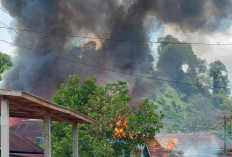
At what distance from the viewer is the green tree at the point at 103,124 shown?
26406 millimetres

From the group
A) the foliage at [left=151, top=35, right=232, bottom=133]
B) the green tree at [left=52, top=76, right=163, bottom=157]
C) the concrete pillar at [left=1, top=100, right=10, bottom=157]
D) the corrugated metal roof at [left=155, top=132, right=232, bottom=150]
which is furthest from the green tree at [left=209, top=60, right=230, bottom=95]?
the concrete pillar at [left=1, top=100, right=10, bottom=157]

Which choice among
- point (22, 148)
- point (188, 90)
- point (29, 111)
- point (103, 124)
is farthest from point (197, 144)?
point (29, 111)

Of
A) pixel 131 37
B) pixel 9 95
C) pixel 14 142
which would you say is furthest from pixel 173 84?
pixel 9 95

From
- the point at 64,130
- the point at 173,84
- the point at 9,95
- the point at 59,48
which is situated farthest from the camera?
the point at 173,84

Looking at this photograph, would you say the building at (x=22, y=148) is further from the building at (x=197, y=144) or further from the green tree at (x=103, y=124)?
the building at (x=197, y=144)

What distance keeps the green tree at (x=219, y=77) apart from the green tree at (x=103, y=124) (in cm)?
8719

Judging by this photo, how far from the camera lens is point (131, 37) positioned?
62.3 metres

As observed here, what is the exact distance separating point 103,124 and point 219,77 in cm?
9205

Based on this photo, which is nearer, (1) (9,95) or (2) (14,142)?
(1) (9,95)

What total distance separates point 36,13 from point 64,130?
38.7m

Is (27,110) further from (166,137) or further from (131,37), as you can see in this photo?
(166,137)

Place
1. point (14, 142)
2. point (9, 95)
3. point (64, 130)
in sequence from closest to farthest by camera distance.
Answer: point (9, 95) → point (14, 142) → point (64, 130)

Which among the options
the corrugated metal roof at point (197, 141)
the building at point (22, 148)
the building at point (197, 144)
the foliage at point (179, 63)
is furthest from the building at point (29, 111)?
the foliage at point (179, 63)

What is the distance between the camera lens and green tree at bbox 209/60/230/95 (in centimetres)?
11288
